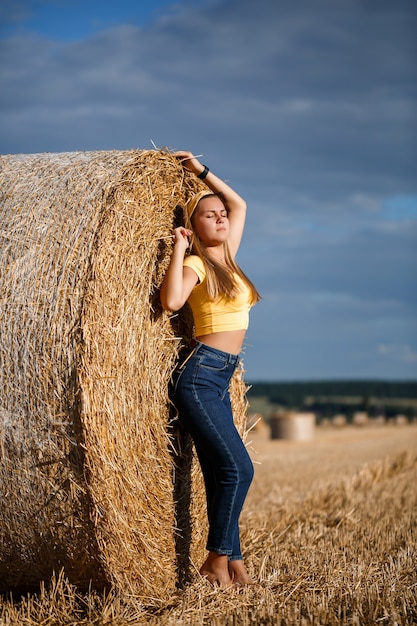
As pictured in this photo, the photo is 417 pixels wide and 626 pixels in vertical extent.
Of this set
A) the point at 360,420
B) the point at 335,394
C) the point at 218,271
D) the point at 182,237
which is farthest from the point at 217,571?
the point at 335,394

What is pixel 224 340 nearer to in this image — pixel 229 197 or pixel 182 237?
pixel 182 237

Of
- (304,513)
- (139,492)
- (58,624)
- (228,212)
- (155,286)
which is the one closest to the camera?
(58,624)

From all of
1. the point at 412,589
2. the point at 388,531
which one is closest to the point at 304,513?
the point at 388,531

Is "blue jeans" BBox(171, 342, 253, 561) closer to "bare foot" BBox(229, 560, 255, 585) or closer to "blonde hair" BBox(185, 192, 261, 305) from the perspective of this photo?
"bare foot" BBox(229, 560, 255, 585)

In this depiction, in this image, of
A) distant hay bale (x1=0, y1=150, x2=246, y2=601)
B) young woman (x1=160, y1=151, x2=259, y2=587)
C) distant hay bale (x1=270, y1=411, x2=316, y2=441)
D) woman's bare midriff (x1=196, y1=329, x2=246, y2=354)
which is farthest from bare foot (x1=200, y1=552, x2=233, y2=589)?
distant hay bale (x1=270, y1=411, x2=316, y2=441)

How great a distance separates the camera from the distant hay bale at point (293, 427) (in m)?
21.6

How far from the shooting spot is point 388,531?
6520 millimetres

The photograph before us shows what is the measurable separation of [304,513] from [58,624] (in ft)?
11.1

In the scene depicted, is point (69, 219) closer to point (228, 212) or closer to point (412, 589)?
point (228, 212)

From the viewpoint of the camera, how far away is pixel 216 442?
4.73m

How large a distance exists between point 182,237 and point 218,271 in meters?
0.29

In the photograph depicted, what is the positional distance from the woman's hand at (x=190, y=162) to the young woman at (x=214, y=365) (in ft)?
1.06

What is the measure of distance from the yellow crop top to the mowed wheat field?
4.21ft

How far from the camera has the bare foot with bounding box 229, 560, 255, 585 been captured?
4777mm
